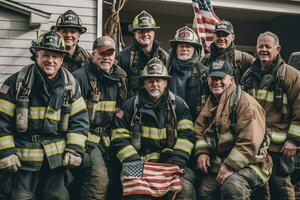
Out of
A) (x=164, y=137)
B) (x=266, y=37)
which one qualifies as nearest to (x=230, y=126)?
(x=164, y=137)

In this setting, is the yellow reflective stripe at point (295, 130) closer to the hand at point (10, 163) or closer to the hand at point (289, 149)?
the hand at point (289, 149)

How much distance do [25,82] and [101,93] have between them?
909mm

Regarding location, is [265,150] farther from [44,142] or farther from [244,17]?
[244,17]

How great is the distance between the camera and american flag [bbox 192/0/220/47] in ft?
23.1

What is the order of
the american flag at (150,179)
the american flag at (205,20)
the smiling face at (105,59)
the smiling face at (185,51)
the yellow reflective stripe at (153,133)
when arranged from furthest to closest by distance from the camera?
the american flag at (205,20)
the smiling face at (185,51)
the smiling face at (105,59)
the yellow reflective stripe at (153,133)
the american flag at (150,179)

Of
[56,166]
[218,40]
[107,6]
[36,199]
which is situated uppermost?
[107,6]

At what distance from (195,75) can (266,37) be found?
3.06ft

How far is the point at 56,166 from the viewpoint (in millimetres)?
4078

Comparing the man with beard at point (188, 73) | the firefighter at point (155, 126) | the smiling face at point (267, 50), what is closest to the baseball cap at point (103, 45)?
the firefighter at point (155, 126)

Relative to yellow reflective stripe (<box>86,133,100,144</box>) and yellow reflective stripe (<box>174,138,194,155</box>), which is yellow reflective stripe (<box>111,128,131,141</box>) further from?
yellow reflective stripe (<box>174,138,194,155</box>)

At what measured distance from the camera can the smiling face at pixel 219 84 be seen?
4402 mm

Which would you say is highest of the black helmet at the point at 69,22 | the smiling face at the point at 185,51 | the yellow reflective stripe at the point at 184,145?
the black helmet at the point at 69,22

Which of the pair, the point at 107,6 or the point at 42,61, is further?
the point at 107,6

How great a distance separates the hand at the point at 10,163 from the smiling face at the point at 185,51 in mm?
2294
